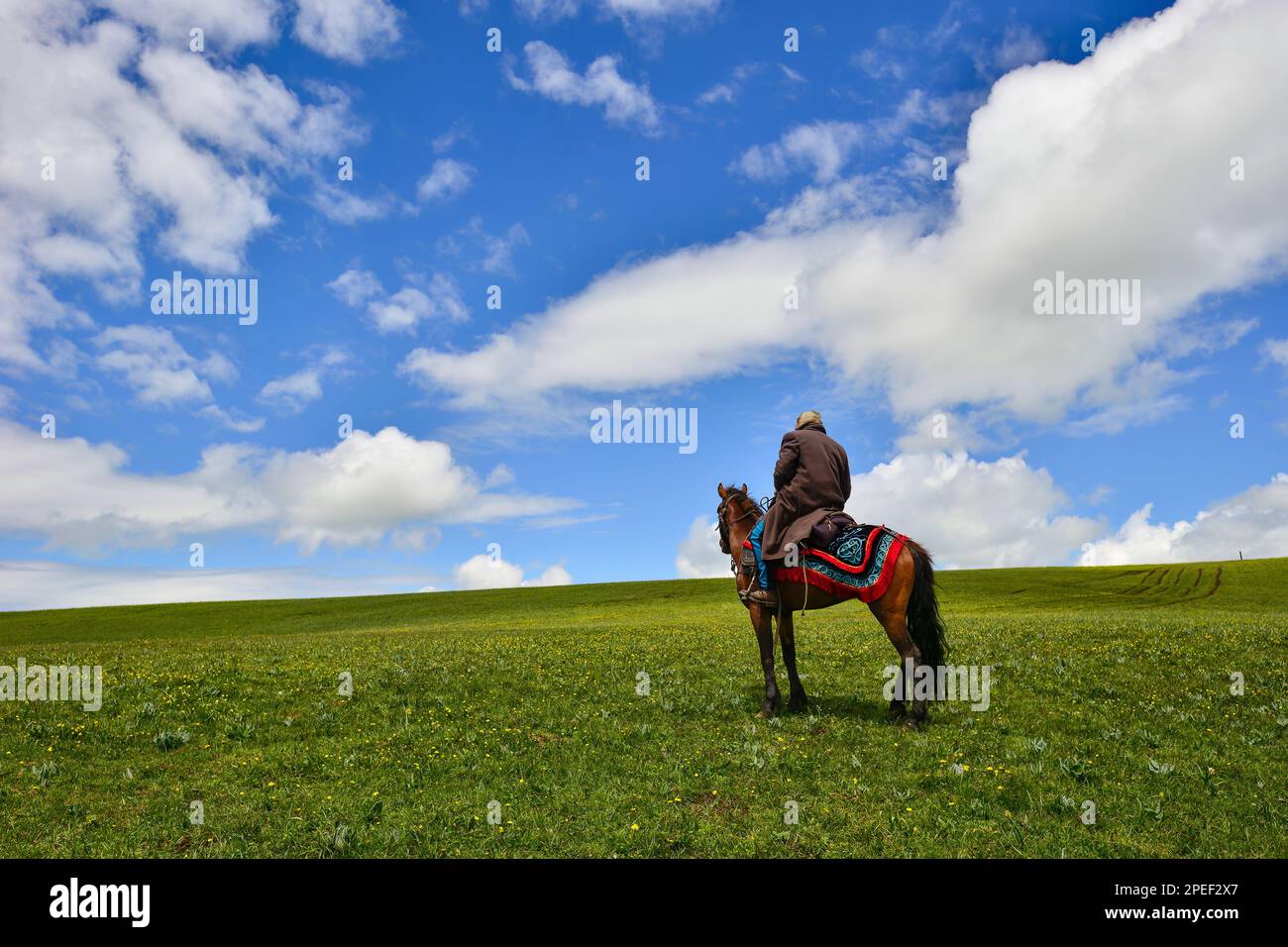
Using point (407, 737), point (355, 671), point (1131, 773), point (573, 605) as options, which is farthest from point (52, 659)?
point (573, 605)

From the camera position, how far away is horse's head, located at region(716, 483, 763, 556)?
1606 centimetres

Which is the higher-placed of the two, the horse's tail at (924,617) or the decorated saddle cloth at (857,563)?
the decorated saddle cloth at (857,563)

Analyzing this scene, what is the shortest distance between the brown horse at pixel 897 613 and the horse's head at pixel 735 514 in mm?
22

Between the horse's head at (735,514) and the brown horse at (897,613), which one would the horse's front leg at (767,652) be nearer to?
the brown horse at (897,613)

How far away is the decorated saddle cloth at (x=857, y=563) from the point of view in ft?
44.0

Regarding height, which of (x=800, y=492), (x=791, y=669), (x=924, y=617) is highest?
(x=800, y=492)
